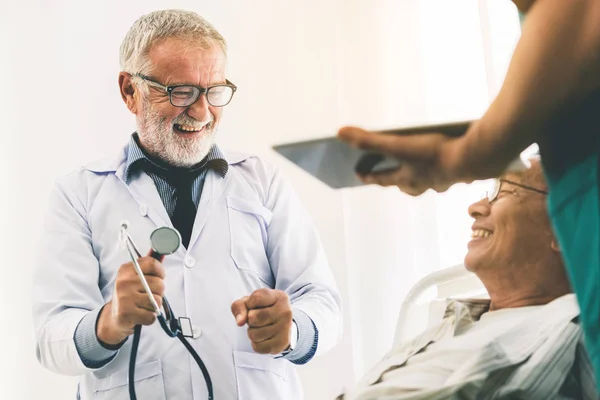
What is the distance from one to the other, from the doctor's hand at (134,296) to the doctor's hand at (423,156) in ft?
1.99

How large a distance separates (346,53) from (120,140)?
65 centimetres

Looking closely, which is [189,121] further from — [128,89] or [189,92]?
[128,89]

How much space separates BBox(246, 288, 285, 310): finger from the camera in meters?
1.19

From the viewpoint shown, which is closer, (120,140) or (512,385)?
(512,385)

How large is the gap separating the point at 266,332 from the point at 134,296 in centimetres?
24

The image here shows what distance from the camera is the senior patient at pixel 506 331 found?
3.16 feet

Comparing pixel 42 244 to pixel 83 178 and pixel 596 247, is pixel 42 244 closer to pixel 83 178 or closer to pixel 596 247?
pixel 83 178

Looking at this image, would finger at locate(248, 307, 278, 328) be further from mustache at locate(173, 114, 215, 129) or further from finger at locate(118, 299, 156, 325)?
mustache at locate(173, 114, 215, 129)

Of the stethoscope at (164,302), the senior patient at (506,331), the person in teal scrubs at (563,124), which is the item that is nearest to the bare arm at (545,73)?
the person in teal scrubs at (563,124)

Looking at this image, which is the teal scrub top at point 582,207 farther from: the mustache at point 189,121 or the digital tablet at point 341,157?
the mustache at point 189,121

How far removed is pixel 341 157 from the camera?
742 millimetres

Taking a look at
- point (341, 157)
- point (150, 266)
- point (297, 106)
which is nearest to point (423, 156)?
point (341, 157)

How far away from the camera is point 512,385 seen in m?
0.96

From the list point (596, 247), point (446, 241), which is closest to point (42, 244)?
point (446, 241)
